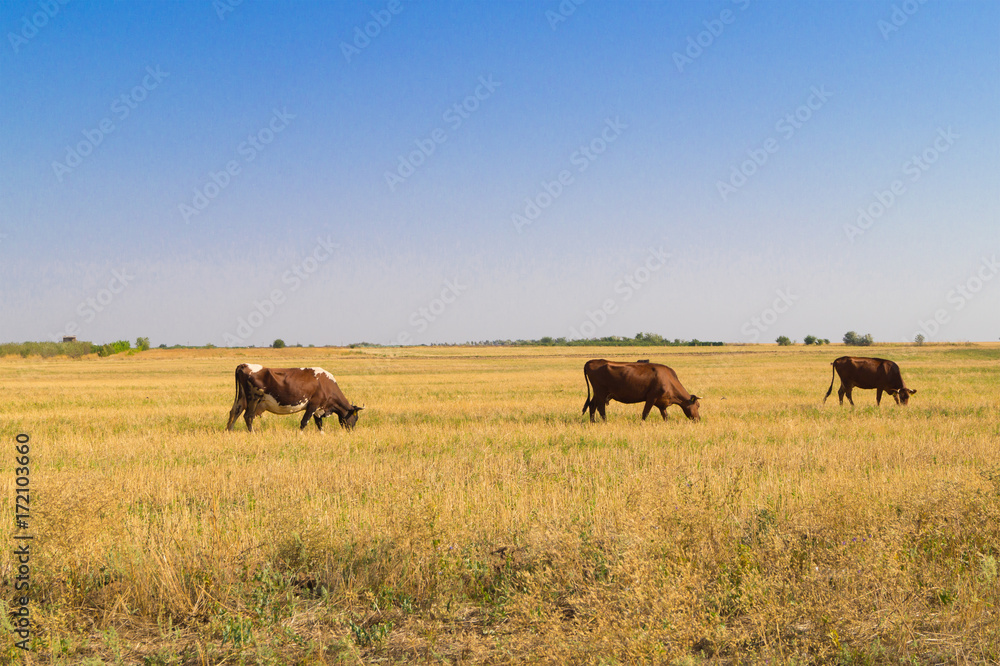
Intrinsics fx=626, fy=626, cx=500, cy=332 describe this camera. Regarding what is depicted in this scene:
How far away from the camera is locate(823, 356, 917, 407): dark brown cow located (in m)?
21.7

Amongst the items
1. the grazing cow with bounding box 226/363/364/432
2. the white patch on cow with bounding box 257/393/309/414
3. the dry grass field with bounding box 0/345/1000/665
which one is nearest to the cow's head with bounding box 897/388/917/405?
the dry grass field with bounding box 0/345/1000/665

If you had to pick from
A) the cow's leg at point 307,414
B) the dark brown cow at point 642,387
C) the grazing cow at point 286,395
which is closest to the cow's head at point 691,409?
the dark brown cow at point 642,387

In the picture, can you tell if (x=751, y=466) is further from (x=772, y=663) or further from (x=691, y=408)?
(x=691, y=408)

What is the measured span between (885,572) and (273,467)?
823 centimetres

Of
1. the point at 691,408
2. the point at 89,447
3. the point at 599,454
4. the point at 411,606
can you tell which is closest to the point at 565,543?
the point at 411,606

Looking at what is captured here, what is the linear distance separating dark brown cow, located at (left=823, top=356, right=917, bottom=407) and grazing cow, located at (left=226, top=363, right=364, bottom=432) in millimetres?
16479

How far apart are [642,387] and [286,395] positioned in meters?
9.42

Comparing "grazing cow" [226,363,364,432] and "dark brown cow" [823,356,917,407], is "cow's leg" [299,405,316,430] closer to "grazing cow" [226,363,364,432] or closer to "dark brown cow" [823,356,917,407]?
"grazing cow" [226,363,364,432]

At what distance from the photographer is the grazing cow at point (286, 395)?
1584 cm

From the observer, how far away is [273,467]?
984cm

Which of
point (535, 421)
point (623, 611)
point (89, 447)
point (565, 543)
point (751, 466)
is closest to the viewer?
point (623, 611)

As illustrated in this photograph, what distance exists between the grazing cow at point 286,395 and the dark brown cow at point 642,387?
6598 mm

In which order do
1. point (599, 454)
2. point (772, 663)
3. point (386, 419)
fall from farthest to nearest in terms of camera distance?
point (386, 419)
point (599, 454)
point (772, 663)

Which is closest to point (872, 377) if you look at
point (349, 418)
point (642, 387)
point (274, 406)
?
point (642, 387)
